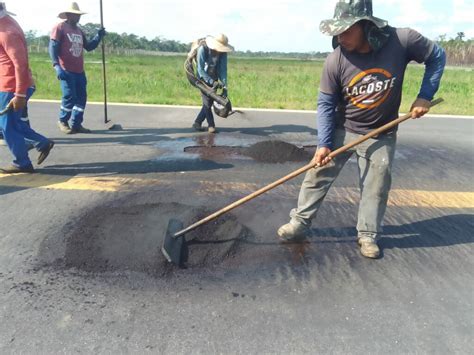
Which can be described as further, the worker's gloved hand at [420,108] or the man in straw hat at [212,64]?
the man in straw hat at [212,64]

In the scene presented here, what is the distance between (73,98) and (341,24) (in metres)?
5.26

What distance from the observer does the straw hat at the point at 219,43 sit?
636 cm

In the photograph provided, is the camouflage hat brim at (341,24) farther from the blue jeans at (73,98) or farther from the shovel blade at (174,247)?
the blue jeans at (73,98)

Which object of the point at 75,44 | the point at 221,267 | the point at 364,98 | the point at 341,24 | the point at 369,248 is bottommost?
the point at 221,267

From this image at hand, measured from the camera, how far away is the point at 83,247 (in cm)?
302

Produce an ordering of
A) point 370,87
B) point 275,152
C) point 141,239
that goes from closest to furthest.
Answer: point 370,87, point 141,239, point 275,152

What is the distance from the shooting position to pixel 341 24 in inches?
102

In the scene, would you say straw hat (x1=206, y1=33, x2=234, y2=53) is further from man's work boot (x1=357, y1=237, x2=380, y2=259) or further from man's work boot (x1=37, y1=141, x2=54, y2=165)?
man's work boot (x1=357, y1=237, x2=380, y2=259)

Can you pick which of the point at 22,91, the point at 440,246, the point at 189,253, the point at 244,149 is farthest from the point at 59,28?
the point at 440,246

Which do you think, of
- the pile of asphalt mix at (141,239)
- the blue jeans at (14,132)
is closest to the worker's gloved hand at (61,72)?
the blue jeans at (14,132)

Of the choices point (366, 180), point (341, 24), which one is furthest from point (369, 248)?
point (341, 24)

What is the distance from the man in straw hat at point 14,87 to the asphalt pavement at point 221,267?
0.83ft

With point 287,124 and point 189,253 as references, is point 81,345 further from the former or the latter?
point 287,124

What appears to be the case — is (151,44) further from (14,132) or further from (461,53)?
(14,132)
